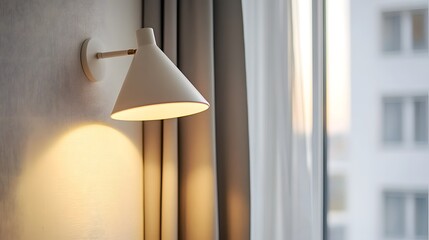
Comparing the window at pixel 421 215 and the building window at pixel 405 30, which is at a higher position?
the building window at pixel 405 30

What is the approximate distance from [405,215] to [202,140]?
0.84 m

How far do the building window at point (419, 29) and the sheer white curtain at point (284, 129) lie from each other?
391mm

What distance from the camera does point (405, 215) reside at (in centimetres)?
151

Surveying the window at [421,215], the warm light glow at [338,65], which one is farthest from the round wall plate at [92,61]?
the window at [421,215]

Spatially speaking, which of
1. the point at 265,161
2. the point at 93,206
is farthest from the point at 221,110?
the point at 93,206

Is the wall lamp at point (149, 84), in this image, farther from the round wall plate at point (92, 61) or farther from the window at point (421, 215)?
the window at point (421, 215)

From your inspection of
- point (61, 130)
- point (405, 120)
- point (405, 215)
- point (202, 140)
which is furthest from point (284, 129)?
point (61, 130)

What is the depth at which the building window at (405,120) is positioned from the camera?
149cm

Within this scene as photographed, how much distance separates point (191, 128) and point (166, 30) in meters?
0.40

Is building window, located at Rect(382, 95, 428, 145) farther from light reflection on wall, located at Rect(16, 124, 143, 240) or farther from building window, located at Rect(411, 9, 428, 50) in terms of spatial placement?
light reflection on wall, located at Rect(16, 124, 143, 240)

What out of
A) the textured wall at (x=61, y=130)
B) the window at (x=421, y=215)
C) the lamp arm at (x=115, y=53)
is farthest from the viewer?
the window at (x=421, y=215)

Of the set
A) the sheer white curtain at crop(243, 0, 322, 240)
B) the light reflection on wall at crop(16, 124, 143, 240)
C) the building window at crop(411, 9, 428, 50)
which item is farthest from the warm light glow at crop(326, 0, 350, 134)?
the light reflection on wall at crop(16, 124, 143, 240)

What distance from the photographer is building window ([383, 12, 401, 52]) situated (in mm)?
1533

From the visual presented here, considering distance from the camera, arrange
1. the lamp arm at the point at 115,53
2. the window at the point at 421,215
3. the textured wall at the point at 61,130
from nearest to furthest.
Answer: the textured wall at the point at 61,130 < the lamp arm at the point at 115,53 < the window at the point at 421,215
